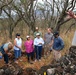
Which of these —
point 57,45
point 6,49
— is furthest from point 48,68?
point 6,49

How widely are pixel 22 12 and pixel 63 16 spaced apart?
4973 mm

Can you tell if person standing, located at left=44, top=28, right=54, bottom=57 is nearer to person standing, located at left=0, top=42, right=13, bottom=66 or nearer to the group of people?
the group of people

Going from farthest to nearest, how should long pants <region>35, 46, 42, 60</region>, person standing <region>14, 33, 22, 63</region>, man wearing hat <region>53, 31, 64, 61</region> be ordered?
long pants <region>35, 46, 42, 60</region> → person standing <region>14, 33, 22, 63</region> → man wearing hat <region>53, 31, 64, 61</region>

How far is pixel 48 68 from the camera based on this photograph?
11469 millimetres

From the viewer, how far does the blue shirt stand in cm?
1138

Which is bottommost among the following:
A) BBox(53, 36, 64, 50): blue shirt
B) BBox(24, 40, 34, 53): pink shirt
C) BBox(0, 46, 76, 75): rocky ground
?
BBox(0, 46, 76, 75): rocky ground

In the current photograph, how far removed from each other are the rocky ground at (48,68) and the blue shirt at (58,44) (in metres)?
0.52

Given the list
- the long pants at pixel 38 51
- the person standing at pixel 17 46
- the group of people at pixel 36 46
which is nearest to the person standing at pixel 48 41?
the group of people at pixel 36 46

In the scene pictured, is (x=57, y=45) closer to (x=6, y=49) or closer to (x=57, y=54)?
(x=57, y=54)

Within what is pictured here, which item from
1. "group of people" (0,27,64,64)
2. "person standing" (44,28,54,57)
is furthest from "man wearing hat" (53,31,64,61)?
"person standing" (44,28,54,57)

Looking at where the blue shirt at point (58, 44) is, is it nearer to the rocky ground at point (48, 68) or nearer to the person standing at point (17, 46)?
the rocky ground at point (48, 68)

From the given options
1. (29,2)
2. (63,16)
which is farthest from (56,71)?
(29,2)

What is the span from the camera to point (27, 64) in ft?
41.9

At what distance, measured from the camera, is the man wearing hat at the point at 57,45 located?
11359 millimetres
